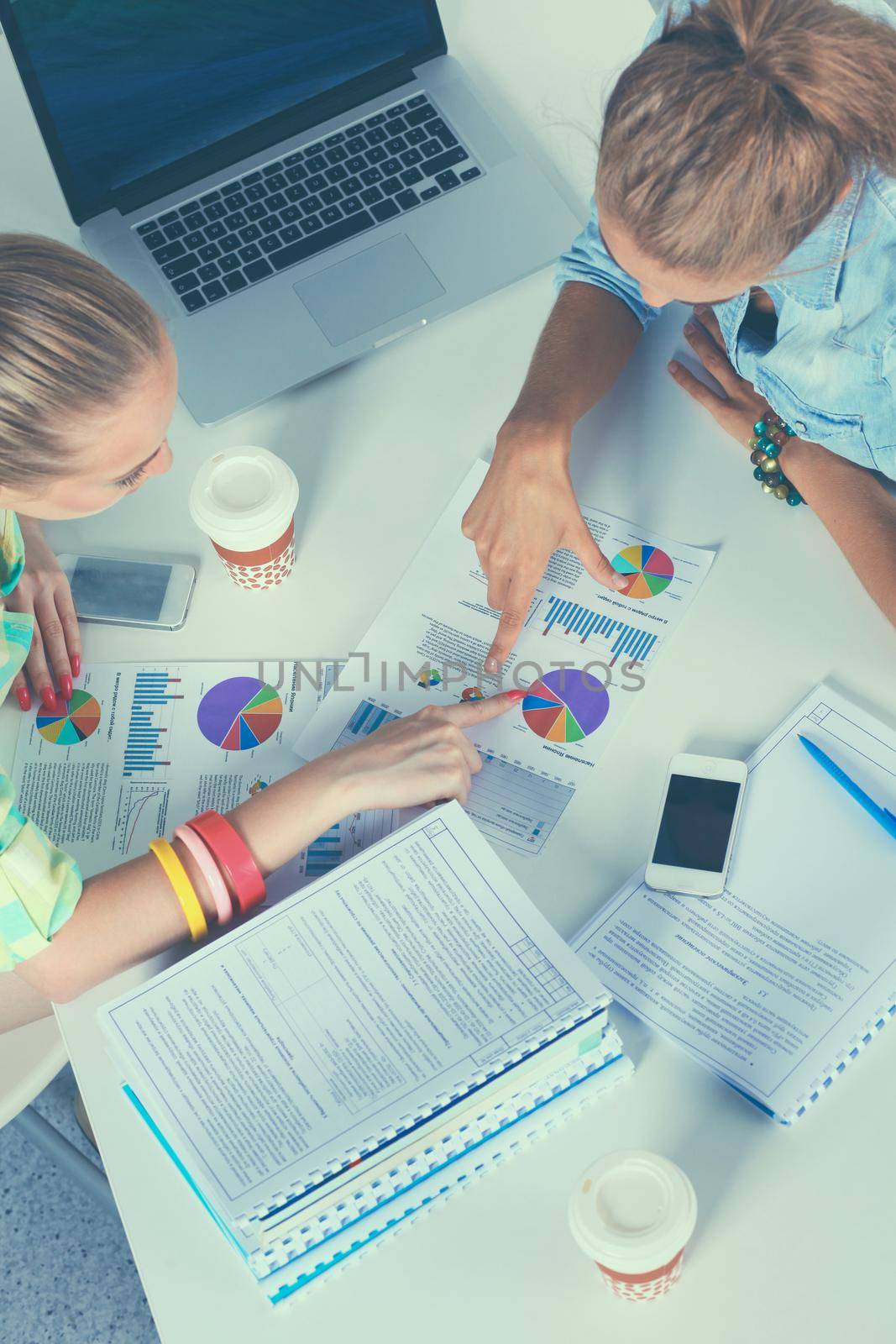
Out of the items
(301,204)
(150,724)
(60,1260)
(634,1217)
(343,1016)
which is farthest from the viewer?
(60,1260)

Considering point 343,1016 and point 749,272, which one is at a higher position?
point 749,272

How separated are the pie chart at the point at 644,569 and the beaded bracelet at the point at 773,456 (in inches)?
4.7

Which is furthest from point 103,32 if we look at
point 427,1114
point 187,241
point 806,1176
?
point 806,1176

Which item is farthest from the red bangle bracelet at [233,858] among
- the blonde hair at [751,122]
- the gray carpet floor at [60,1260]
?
the gray carpet floor at [60,1260]

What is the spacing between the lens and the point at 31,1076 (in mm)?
1077

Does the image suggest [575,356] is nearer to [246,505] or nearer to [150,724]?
[246,505]

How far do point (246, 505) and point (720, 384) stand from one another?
18.5 inches

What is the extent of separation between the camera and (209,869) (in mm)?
904

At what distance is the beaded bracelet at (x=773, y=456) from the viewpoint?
108 cm

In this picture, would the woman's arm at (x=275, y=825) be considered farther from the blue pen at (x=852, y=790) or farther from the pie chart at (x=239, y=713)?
the blue pen at (x=852, y=790)

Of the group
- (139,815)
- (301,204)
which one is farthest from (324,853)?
(301,204)

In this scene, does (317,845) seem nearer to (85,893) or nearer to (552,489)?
(85,893)

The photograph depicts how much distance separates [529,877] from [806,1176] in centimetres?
29

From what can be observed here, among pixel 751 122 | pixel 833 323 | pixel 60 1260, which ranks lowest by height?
pixel 60 1260
